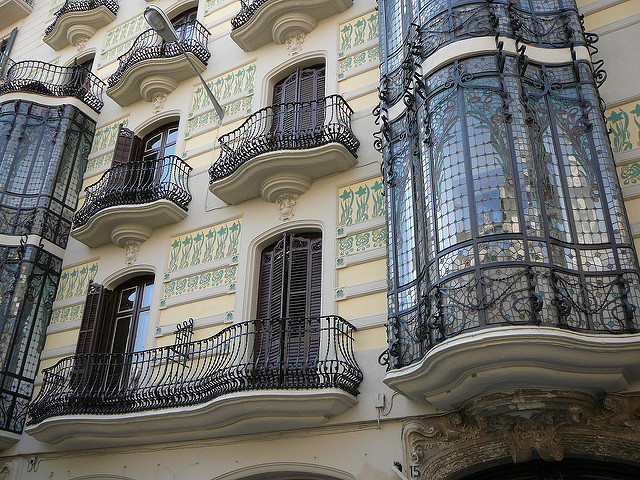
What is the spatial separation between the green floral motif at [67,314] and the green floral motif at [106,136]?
4.11 meters

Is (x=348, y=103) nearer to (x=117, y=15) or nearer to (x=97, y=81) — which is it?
(x=97, y=81)

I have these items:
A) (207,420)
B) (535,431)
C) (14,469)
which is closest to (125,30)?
(14,469)

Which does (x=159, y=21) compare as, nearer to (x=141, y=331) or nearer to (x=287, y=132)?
(x=287, y=132)

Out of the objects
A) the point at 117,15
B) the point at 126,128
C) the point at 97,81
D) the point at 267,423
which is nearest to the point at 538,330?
the point at 267,423

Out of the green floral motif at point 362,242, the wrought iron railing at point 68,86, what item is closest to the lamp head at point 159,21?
the wrought iron railing at point 68,86

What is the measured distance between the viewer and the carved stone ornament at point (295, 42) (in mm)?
13445

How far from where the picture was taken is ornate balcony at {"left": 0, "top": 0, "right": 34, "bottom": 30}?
67.9 feet

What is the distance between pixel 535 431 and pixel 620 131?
4.34 meters

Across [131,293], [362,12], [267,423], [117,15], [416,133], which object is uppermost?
[117,15]

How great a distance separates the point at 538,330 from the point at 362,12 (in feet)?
26.7

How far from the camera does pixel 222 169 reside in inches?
476

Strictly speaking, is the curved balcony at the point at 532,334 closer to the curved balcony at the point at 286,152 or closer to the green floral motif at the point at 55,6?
the curved balcony at the point at 286,152

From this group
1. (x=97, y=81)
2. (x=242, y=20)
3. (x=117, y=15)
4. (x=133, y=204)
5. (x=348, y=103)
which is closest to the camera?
(x=348, y=103)

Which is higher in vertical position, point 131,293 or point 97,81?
point 97,81
